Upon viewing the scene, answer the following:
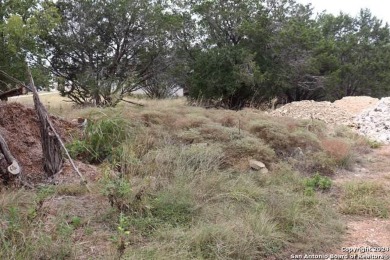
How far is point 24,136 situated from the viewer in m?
4.44

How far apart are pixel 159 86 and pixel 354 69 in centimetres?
1010

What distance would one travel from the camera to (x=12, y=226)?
2391mm

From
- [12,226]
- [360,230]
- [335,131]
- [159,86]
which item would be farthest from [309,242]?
[159,86]

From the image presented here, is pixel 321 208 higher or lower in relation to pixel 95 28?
lower

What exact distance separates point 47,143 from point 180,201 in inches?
64.5

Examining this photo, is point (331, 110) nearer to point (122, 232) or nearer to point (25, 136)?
point (25, 136)

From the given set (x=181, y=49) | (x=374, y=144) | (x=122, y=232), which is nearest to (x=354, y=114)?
(x=374, y=144)

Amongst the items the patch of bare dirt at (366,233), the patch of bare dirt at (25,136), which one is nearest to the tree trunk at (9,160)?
the patch of bare dirt at (25,136)

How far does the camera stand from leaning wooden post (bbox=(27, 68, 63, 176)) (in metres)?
3.83

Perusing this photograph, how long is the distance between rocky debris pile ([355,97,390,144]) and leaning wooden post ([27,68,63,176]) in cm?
719

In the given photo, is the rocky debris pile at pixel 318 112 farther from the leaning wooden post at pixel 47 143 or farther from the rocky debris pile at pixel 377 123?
the leaning wooden post at pixel 47 143

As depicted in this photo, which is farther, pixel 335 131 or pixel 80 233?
pixel 335 131

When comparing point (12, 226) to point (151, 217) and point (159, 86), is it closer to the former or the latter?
point (151, 217)

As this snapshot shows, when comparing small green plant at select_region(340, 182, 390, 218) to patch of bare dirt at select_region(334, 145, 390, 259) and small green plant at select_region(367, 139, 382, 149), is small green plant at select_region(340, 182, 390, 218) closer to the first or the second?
patch of bare dirt at select_region(334, 145, 390, 259)
